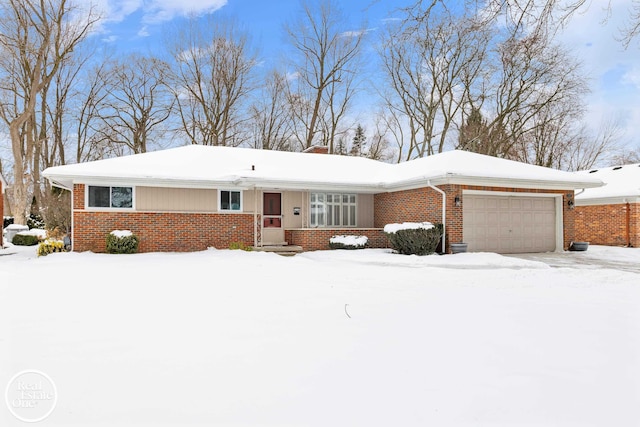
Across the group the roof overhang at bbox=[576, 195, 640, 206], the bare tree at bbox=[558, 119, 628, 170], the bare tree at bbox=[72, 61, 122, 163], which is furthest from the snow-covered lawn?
the bare tree at bbox=[558, 119, 628, 170]

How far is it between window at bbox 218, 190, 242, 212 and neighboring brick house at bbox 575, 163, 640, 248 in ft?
40.9

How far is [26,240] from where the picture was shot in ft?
63.5

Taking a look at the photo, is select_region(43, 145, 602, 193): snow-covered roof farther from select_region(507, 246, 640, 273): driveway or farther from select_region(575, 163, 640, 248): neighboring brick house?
select_region(575, 163, 640, 248): neighboring brick house

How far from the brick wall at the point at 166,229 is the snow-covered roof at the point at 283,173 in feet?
3.44

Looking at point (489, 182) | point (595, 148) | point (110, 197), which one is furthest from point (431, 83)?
point (110, 197)

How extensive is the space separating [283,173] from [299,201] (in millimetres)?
1186

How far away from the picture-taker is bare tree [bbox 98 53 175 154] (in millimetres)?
27812

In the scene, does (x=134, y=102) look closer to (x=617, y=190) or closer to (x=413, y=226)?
(x=413, y=226)

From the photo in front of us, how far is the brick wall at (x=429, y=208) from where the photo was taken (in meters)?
13.0

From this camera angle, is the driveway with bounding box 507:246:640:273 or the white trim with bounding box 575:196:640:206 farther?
the white trim with bounding box 575:196:640:206

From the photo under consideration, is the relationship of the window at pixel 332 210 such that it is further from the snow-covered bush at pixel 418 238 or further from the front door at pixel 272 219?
the snow-covered bush at pixel 418 238

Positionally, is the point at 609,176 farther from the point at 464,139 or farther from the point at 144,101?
the point at 144,101

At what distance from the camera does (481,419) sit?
8.73 feet

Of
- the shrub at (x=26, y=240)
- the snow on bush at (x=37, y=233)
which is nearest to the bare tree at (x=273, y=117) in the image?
the snow on bush at (x=37, y=233)
